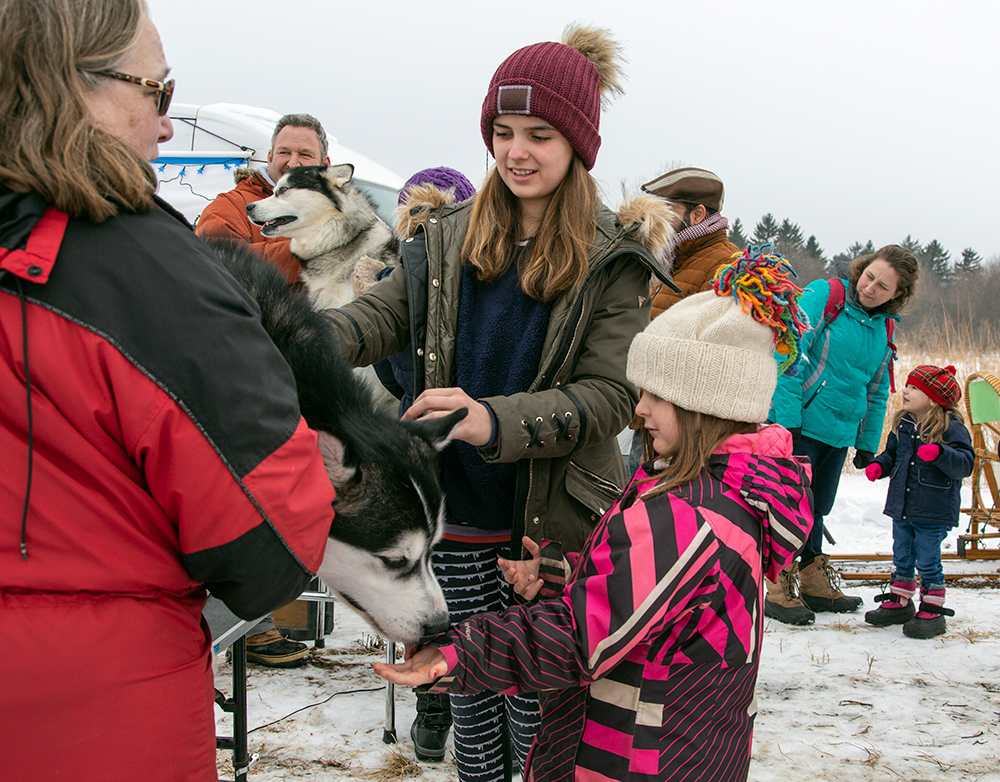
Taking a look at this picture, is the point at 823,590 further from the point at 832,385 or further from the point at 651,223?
the point at 651,223

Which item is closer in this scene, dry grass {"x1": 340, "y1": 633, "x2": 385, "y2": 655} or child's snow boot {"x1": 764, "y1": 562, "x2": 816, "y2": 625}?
dry grass {"x1": 340, "y1": 633, "x2": 385, "y2": 655}

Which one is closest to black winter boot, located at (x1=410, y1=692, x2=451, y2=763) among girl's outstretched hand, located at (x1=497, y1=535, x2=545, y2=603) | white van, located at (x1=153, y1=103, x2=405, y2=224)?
girl's outstretched hand, located at (x1=497, y1=535, x2=545, y2=603)

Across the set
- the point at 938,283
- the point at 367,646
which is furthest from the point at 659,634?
the point at 938,283

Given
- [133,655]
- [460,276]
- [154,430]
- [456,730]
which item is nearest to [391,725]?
[456,730]

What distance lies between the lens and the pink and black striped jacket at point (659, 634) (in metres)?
1.47

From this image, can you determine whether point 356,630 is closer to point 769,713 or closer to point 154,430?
point 769,713

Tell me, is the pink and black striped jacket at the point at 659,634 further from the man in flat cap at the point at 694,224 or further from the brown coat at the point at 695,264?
the man in flat cap at the point at 694,224

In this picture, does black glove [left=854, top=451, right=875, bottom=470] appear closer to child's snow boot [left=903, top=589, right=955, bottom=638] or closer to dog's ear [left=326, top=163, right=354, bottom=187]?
child's snow boot [left=903, top=589, right=955, bottom=638]

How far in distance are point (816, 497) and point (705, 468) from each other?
12.9ft

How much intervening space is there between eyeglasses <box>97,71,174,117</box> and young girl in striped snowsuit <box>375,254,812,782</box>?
1.09m

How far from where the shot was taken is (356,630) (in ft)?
15.6

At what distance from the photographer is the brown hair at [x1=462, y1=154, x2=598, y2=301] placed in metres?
1.99

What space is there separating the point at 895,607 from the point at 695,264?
2784 mm

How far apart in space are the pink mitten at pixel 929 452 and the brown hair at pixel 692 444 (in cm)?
384
